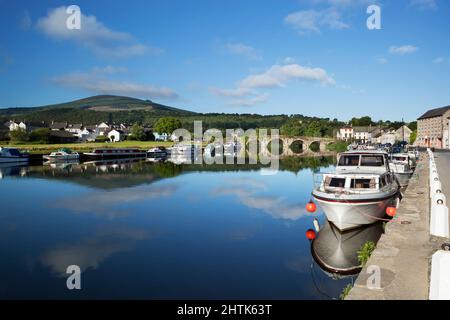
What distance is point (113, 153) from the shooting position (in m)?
86.9

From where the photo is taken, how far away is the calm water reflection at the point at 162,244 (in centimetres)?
1338

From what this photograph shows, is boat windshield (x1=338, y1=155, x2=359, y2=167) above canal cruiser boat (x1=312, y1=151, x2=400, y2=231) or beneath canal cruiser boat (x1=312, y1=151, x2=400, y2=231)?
above

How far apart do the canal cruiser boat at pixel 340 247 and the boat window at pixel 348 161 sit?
5.08 m

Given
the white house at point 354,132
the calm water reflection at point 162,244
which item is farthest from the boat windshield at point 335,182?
the white house at point 354,132

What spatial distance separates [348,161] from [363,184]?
4.68 meters

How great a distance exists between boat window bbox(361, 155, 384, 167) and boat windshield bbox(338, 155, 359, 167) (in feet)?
1.84

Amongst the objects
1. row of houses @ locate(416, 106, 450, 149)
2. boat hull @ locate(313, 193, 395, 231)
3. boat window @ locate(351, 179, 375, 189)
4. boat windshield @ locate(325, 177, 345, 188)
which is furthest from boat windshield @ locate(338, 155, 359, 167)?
row of houses @ locate(416, 106, 450, 149)

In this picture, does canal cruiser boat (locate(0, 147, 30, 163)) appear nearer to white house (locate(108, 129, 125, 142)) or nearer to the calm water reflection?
the calm water reflection

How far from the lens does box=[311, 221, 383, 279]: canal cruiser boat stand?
14875mm

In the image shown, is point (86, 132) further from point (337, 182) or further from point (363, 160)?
point (337, 182)

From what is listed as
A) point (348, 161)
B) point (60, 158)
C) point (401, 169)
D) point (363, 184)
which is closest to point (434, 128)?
point (401, 169)

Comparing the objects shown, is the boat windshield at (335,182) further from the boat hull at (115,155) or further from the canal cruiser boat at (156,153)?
the canal cruiser boat at (156,153)
